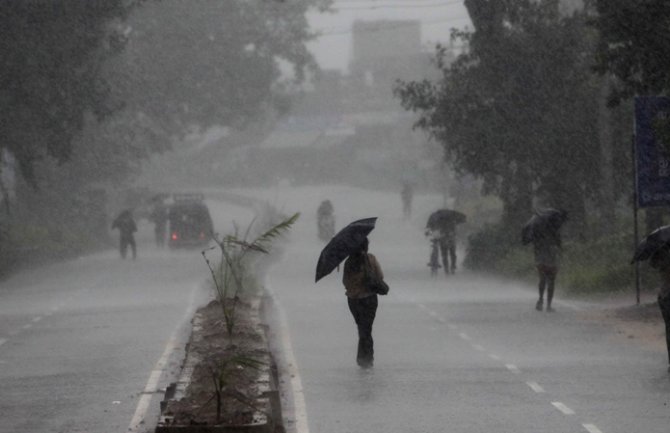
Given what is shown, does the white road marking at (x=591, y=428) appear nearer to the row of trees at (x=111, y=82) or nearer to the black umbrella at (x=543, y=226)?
the black umbrella at (x=543, y=226)

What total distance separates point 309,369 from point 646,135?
9495 mm

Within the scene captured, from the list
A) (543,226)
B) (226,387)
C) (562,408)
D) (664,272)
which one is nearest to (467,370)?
(664,272)

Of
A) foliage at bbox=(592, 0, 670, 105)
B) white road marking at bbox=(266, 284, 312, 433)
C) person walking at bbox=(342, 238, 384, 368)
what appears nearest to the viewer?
white road marking at bbox=(266, 284, 312, 433)

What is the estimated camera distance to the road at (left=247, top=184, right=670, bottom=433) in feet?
47.3

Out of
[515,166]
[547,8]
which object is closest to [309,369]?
[547,8]

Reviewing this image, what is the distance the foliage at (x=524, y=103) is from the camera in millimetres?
41344

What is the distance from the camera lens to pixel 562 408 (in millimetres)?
14984

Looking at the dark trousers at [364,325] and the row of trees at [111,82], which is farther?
the row of trees at [111,82]

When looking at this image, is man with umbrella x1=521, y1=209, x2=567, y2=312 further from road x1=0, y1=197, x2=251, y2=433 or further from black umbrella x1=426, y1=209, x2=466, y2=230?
black umbrella x1=426, y1=209, x2=466, y2=230

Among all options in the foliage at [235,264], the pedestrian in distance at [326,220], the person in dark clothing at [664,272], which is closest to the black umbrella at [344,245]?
the foliage at [235,264]

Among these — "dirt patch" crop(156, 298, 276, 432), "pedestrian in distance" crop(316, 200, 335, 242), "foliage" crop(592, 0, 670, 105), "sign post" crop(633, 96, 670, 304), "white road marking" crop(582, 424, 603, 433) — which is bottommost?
"pedestrian in distance" crop(316, 200, 335, 242)

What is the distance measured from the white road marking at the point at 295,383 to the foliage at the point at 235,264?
86 cm

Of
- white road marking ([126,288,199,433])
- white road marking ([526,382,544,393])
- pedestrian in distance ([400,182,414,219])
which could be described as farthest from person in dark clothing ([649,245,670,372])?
pedestrian in distance ([400,182,414,219])

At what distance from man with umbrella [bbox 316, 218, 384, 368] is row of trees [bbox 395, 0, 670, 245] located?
20403 millimetres
